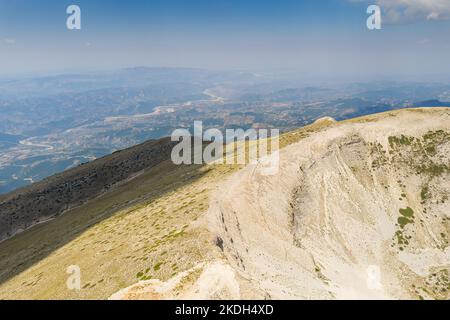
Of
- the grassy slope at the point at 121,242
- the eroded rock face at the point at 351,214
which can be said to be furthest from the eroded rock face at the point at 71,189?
the eroded rock face at the point at 351,214

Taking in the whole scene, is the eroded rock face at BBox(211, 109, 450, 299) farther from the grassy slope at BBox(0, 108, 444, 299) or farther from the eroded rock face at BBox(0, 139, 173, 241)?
the eroded rock face at BBox(0, 139, 173, 241)

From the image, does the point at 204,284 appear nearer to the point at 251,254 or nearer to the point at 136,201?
the point at 251,254

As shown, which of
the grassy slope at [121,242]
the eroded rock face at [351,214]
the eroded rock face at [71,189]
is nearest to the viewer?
the grassy slope at [121,242]

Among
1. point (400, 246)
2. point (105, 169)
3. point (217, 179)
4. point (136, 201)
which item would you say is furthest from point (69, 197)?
point (400, 246)

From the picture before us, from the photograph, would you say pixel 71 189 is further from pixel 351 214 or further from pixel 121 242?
pixel 351 214

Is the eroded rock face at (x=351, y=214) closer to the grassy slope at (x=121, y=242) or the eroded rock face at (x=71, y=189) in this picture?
the grassy slope at (x=121, y=242)

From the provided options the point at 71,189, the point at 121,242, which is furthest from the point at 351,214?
the point at 71,189
